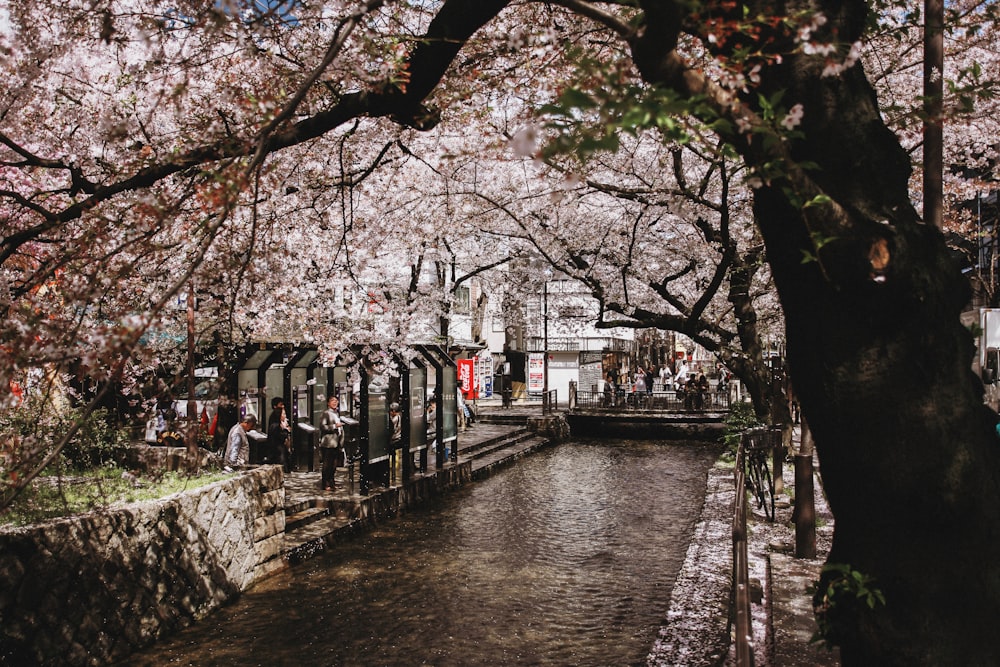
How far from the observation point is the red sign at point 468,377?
29859 millimetres

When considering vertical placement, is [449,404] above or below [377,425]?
above

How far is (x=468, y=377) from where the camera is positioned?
98.3 feet

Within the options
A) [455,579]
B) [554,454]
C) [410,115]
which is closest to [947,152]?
[554,454]

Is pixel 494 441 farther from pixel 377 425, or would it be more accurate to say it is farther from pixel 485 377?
pixel 485 377

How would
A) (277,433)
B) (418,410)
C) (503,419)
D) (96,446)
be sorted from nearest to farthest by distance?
(96,446)
(277,433)
(418,410)
(503,419)

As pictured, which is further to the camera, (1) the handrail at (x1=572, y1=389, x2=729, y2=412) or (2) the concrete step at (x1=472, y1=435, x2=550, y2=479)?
(1) the handrail at (x1=572, y1=389, x2=729, y2=412)

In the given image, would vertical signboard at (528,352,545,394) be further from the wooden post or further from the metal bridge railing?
the wooden post

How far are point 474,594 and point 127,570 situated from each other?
3.77 metres

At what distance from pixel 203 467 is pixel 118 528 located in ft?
7.98

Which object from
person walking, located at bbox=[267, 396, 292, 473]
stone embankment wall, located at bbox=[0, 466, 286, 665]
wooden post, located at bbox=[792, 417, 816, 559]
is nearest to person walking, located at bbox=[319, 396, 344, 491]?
person walking, located at bbox=[267, 396, 292, 473]

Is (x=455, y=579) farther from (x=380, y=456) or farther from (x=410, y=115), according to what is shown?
(x=410, y=115)

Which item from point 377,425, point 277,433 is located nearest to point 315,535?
point 377,425

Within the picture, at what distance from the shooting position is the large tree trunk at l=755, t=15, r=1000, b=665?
116 inches

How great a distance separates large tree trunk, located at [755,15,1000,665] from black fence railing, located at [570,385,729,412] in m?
25.5
